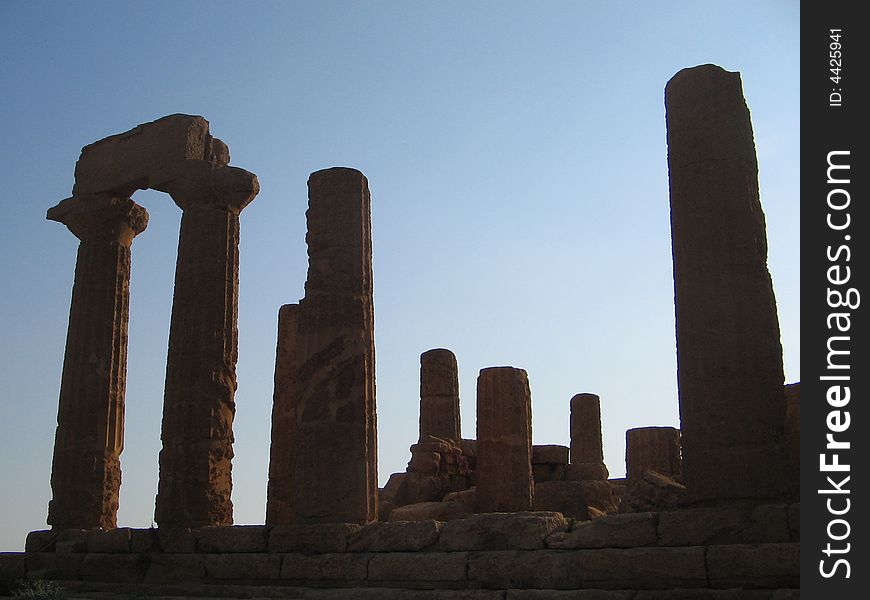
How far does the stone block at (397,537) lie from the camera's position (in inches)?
514

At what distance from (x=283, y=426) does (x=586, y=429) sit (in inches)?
600

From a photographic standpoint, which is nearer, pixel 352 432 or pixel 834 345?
pixel 834 345

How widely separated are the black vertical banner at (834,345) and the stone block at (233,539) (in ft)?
26.6

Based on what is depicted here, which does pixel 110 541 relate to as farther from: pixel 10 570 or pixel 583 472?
pixel 583 472

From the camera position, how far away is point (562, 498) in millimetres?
25016

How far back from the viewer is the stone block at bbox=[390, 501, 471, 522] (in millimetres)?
22828

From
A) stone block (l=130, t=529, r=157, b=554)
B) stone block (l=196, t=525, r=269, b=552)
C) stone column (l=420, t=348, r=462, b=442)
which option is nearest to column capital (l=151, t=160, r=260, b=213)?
stone block (l=130, t=529, r=157, b=554)

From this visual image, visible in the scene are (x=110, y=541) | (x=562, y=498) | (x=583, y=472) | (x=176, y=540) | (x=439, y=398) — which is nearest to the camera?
(x=176, y=540)

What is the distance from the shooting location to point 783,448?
1133 cm

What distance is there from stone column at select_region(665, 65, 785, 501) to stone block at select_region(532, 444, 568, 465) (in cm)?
1584

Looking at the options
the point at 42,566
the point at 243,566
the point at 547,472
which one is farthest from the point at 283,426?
the point at 547,472

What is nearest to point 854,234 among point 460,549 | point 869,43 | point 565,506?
point 869,43

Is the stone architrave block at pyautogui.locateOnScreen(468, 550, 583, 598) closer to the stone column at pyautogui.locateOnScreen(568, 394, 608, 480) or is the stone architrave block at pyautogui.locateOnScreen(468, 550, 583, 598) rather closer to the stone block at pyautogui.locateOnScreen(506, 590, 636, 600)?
the stone block at pyautogui.locateOnScreen(506, 590, 636, 600)

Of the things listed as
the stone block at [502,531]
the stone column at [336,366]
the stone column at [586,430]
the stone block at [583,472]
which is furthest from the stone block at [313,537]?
the stone column at [586,430]
